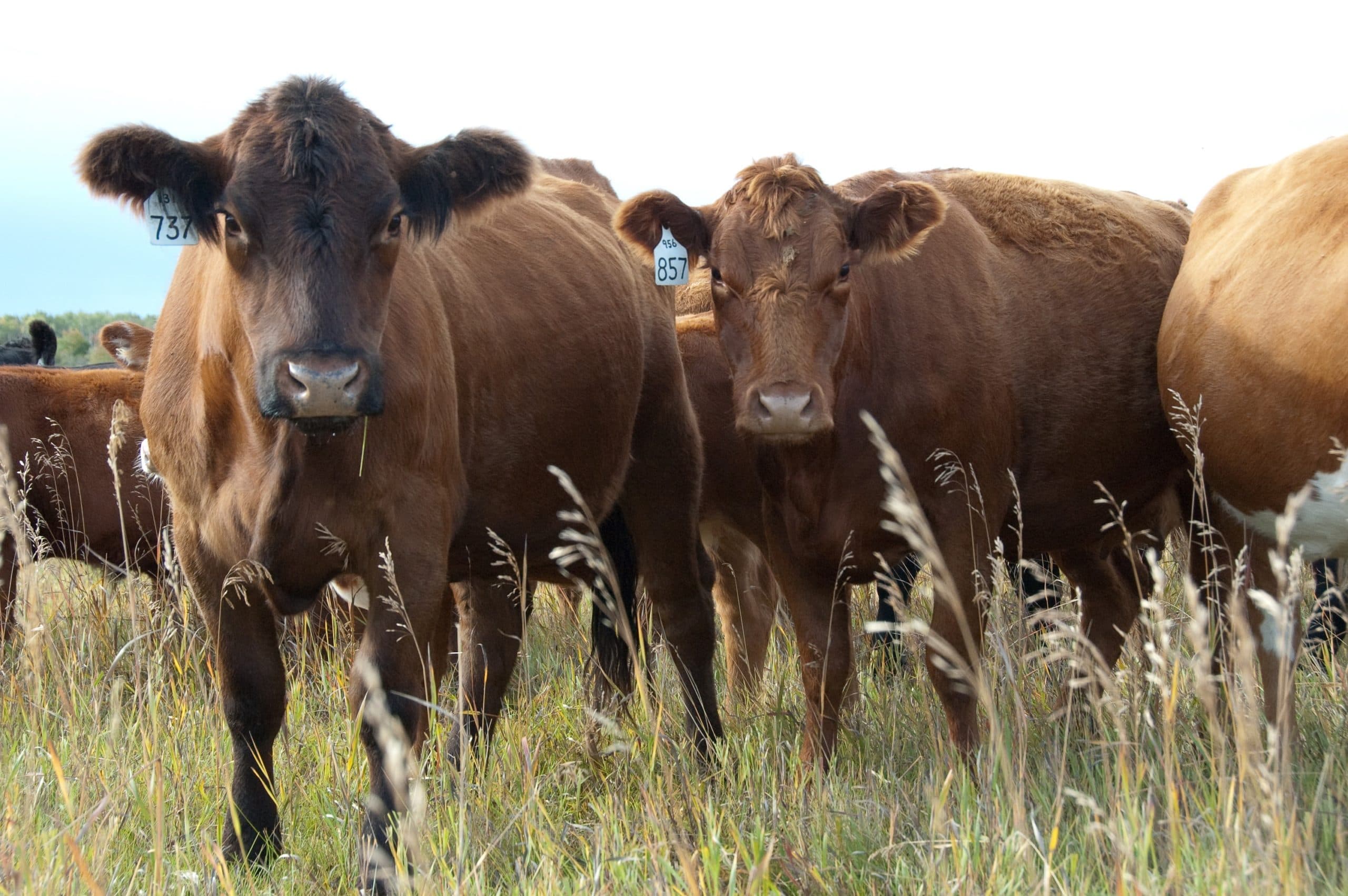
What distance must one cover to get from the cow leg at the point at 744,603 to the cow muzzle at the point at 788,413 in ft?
6.40

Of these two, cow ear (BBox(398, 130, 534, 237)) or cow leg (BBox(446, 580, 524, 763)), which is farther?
cow leg (BBox(446, 580, 524, 763))

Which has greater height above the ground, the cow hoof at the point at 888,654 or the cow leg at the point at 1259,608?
the cow leg at the point at 1259,608

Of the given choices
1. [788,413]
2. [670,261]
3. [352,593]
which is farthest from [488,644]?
[788,413]

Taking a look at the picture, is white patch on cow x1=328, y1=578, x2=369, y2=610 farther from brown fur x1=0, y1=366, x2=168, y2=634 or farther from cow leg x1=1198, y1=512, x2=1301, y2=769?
brown fur x1=0, y1=366, x2=168, y2=634

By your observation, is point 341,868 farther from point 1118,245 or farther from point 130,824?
point 1118,245

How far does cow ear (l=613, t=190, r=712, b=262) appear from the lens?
492cm

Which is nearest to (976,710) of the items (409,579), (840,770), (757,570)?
(840,770)

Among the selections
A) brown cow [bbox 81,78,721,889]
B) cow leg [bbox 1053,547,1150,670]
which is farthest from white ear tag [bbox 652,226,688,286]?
cow leg [bbox 1053,547,1150,670]

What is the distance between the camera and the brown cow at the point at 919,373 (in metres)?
4.54

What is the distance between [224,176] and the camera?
3.77m

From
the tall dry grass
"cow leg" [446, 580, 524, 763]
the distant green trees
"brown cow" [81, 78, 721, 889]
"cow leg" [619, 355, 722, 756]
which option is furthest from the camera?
the distant green trees

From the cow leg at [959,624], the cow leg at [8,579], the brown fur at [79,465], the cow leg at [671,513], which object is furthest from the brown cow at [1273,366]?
the cow leg at [8,579]

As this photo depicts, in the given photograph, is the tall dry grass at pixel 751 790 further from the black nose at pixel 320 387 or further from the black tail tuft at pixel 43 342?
the black tail tuft at pixel 43 342

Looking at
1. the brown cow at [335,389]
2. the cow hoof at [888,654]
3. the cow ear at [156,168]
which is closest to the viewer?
the brown cow at [335,389]
